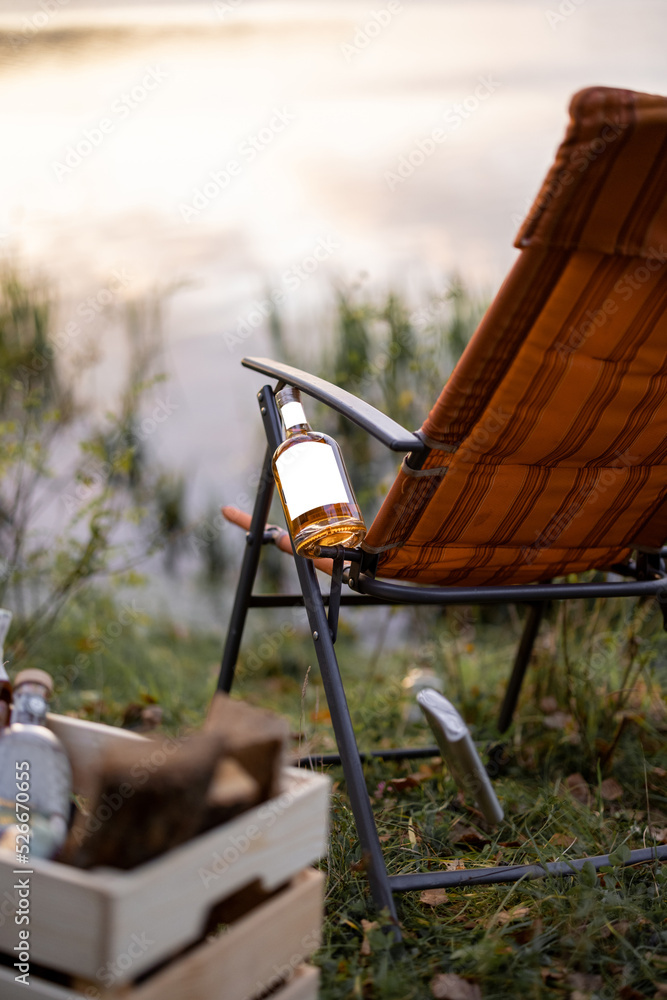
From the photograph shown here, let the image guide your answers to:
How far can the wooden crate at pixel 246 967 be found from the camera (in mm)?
837

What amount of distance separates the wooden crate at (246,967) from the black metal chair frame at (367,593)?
255 mm

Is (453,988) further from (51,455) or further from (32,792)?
(51,455)

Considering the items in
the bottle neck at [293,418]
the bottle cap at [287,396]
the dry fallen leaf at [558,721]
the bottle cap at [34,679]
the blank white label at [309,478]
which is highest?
the bottle cap at [287,396]

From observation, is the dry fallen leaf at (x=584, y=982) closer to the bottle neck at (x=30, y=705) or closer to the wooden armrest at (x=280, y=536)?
the wooden armrest at (x=280, y=536)

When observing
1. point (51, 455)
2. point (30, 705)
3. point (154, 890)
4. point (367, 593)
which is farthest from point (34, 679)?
point (51, 455)

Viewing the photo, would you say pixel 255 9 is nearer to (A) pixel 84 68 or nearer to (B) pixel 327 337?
(A) pixel 84 68

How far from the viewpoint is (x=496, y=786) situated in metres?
1.93

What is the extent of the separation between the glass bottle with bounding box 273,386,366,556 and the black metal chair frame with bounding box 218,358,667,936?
0.15 feet

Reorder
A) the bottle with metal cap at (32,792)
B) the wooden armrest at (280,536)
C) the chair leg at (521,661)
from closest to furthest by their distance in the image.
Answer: the bottle with metal cap at (32,792) < the wooden armrest at (280,536) < the chair leg at (521,661)

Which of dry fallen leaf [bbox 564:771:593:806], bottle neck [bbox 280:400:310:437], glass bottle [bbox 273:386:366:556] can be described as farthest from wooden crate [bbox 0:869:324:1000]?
dry fallen leaf [bbox 564:771:593:806]

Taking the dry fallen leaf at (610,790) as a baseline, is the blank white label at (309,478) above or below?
above

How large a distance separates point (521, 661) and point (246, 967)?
4.22 feet

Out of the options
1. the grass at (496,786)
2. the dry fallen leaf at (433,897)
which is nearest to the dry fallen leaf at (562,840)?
the grass at (496,786)

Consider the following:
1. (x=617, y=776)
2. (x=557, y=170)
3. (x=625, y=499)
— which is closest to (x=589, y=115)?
(x=557, y=170)
